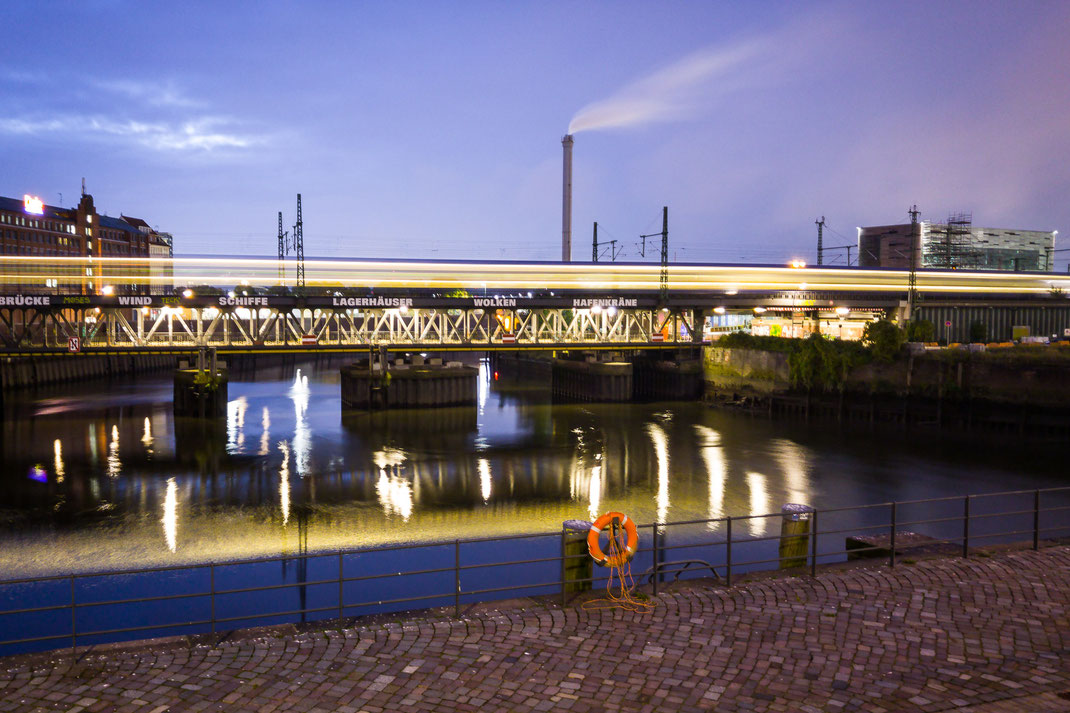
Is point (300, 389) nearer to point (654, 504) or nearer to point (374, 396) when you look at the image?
point (374, 396)

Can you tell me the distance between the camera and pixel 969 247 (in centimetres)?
13400

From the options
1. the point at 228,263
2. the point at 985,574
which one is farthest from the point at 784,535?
the point at 228,263

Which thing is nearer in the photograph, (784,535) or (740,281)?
(784,535)

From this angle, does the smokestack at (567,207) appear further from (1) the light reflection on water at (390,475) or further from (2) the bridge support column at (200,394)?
(2) the bridge support column at (200,394)

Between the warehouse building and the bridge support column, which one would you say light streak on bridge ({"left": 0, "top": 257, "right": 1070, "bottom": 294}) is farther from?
the warehouse building

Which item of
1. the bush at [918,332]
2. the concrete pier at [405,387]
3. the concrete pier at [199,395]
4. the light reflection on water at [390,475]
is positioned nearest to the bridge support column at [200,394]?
the concrete pier at [199,395]

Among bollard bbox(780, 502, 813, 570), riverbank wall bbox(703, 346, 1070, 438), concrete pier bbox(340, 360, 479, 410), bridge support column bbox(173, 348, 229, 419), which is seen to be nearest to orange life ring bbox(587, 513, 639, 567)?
bollard bbox(780, 502, 813, 570)

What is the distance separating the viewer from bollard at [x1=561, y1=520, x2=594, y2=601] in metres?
12.5

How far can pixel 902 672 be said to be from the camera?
913 cm

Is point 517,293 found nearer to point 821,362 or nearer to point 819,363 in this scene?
point 819,363

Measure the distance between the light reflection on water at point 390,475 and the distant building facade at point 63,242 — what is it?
33.0 meters

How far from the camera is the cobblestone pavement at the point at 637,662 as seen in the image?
8484 mm

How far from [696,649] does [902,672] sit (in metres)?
2.43

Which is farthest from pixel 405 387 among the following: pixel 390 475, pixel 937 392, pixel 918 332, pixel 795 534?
pixel 795 534
